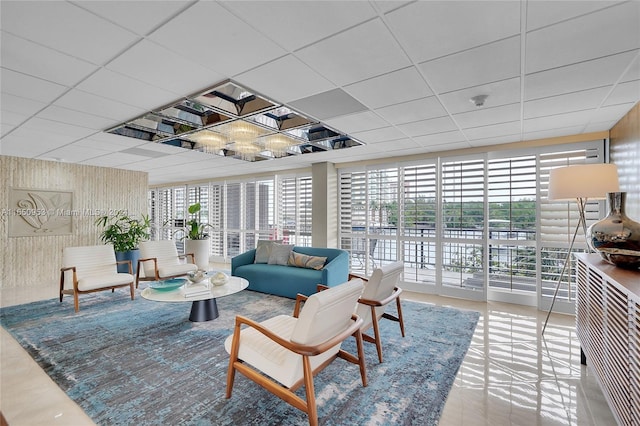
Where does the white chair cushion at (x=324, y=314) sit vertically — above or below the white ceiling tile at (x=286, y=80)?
below

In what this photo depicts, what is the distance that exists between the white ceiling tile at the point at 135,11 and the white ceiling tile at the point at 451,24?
4.07ft

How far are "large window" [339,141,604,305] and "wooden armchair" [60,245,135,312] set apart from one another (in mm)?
4097

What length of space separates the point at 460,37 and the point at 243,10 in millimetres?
1347

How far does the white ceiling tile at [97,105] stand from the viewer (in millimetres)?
2781

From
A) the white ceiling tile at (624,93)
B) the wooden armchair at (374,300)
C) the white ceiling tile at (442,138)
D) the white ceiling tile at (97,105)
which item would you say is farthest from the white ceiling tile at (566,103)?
the white ceiling tile at (97,105)

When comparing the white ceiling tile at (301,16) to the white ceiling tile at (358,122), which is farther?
the white ceiling tile at (358,122)

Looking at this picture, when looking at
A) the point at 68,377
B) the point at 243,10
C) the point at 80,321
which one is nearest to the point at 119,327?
the point at 80,321

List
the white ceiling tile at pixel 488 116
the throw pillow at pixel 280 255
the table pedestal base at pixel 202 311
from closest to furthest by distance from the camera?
the white ceiling tile at pixel 488 116, the table pedestal base at pixel 202 311, the throw pillow at pixel 280 255

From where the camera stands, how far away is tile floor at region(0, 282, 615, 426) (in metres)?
1.98

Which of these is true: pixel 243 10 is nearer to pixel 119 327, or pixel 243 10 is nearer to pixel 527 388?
pixel 527 388

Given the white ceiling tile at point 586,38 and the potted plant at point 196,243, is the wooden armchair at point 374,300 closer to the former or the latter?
the white ceiling tile at point 586,38

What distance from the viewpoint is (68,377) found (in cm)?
240

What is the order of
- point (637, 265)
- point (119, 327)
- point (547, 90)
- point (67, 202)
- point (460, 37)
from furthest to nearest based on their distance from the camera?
point (67, 202) → point (119, 327) → point (547, 90) → point (637, 265) → point (460, 37)

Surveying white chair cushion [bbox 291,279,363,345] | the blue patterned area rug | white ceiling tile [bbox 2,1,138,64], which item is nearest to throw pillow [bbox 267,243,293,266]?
the blue patterned area rug
